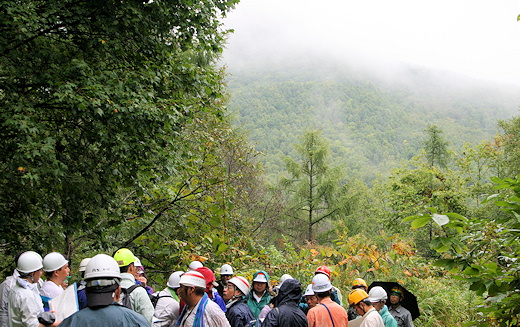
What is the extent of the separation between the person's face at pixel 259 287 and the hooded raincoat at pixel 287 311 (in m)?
1.02

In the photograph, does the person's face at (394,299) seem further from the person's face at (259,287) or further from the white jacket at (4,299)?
the white jacket at (4,299)

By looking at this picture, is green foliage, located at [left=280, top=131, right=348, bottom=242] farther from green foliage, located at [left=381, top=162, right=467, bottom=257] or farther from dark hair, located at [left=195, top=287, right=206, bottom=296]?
dark hair, located at [left=195, top=287, right=206, bottom=296]

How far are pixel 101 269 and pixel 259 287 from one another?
3.80m

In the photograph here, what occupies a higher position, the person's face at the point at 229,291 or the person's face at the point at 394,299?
the person's face at the point at 229,291

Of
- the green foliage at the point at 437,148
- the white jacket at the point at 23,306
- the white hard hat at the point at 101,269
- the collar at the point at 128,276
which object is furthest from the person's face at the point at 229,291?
the green foliage at the point at 437,148

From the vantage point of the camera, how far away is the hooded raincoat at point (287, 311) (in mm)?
5262

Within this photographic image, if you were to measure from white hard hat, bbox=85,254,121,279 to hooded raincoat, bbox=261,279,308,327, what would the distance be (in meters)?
2.67

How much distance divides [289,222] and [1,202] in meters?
25.8

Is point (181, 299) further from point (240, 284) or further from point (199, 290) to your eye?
point (240, 284)

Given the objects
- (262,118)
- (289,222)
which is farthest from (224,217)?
(262,118)

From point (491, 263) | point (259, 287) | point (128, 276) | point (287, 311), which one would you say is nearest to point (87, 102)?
point (128, 276)

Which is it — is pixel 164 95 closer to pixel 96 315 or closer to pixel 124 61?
pixel 124 61

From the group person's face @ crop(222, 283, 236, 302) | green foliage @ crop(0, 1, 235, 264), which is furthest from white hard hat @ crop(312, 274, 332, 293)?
green foliage @ crop(0, 1, 235, 264)

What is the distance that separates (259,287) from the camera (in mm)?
6562
